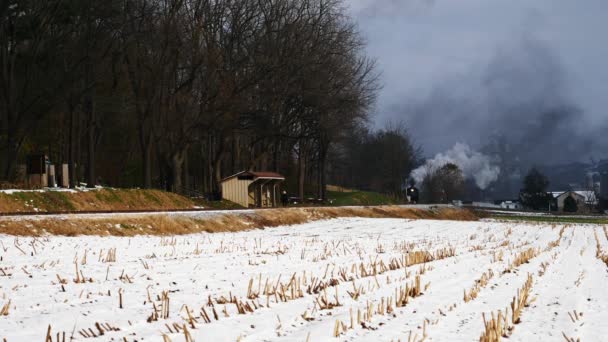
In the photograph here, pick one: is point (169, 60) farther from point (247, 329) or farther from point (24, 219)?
point (247, 329)

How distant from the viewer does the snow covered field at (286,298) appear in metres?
5.51

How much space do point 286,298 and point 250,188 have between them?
41137 mm

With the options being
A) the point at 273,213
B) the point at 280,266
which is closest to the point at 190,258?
the point at 280,266

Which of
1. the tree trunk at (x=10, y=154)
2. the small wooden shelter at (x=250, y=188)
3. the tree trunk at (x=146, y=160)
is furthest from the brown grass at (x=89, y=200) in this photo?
the small wooden shelter at (x=250, y=188)

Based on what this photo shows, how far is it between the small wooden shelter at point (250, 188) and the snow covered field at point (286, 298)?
3330 cm

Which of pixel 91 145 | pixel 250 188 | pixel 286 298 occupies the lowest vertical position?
pixel 286 298

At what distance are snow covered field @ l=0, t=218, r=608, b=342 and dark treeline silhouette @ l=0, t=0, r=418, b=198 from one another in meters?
23.8

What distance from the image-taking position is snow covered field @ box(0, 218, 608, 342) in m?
5.51

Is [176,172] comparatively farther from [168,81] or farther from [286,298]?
[286,298]

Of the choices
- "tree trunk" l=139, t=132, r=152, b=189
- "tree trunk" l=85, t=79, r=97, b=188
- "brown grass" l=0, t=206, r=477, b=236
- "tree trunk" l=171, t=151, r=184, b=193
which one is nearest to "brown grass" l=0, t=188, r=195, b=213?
"tree trunk" l=85, t=79, r=97, b=188

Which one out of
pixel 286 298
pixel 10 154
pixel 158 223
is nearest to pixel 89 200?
pixel 10 154

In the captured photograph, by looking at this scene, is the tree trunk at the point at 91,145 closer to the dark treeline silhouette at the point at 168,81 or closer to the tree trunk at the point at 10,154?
the dark treeline silhouette at the point at 168,81

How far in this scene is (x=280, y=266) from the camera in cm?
1079

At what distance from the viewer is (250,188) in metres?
48.0
